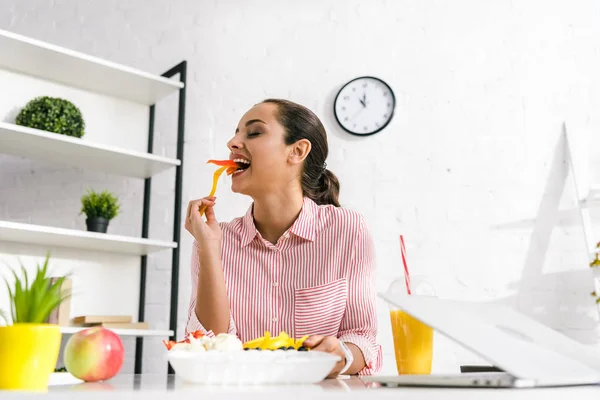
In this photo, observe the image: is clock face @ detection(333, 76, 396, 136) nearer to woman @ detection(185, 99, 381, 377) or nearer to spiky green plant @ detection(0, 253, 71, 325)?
woman @ detection(185, 99, 381, 377)

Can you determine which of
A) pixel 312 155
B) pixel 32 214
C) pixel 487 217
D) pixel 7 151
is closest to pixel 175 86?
pixel 7 151

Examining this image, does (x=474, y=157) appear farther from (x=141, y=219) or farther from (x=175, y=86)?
(x=141, y=219)

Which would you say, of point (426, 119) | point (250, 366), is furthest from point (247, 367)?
point (426, 119)

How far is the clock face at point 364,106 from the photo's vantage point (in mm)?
3074

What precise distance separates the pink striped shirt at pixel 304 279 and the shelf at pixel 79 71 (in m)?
1.55

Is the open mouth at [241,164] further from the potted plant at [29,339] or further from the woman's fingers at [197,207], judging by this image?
the potted plant at [29,339]

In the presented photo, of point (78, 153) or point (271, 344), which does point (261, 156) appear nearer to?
point (271, 344)

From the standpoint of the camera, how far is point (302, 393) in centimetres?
53

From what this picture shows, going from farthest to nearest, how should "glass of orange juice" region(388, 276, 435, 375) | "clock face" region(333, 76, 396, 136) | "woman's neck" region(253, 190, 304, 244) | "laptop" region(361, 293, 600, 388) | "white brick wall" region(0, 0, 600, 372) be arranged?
"clock face" region(333, 76, 396, 136)
"white brick wall" region(0, 0, 600, 372)
"woman's neck" region(253, 190, 304, 244)
"glass of orange juice" region(388, 276, 435, 375)
"laptop" region(361, 293, 600, 388)

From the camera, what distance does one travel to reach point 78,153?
10.0ft

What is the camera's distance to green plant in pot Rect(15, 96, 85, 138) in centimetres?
291

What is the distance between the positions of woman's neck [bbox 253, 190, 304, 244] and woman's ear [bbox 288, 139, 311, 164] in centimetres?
12

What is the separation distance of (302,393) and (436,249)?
2416mm

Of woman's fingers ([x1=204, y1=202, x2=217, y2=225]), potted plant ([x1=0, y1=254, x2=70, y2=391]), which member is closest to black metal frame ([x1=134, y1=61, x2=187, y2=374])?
woman's fingers ([x1=204, y1=202, x2=217, y2=225])
